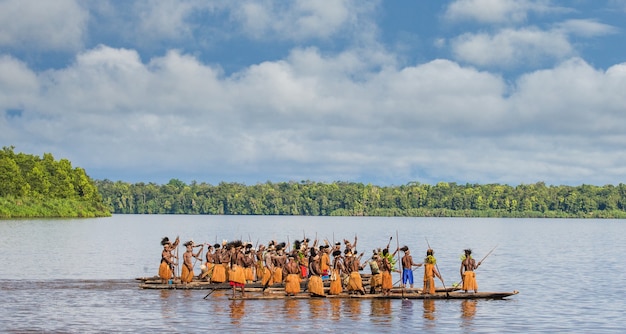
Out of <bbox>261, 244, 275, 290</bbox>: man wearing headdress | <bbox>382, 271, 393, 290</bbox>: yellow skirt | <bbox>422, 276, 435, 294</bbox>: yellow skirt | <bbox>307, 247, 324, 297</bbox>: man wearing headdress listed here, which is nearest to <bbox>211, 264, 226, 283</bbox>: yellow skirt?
<bbox>261, 244, 275, 290</bbox>: man wearing headdress

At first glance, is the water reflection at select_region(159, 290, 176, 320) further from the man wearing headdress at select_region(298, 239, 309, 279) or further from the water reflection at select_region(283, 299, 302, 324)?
the man wearing headdress at select_region(298, 239, 309, 279)

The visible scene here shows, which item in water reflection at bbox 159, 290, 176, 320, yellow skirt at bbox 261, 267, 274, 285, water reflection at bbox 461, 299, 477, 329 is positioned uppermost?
yellow skirt at bbox 261, 267, 274, 285

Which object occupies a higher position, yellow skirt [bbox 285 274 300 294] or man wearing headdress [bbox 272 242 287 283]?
man wearing headdress [bbox 272 242 287 283]

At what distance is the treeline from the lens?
141500 millimetres

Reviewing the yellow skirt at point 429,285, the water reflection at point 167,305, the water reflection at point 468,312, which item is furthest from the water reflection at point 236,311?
the water reflection at point 468,312

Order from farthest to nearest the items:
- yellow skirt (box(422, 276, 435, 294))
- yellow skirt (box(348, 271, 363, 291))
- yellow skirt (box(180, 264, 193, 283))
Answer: yellow skirt (box(180, 264, 193, 283))
yellow skirt (box(348, 271, 363, 291))
yellow skirt (box(422, 276, 435, 294))

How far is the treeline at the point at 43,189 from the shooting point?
141500mm

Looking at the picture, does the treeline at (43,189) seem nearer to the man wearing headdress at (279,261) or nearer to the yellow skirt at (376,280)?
the man wearing headdress at (279,261)

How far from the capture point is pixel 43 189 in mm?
153750

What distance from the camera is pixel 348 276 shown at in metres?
37.9

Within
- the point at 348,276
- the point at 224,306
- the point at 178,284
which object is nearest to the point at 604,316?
Result: the point at 348,276

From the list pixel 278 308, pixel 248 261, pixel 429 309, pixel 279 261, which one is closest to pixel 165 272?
pixel 248 261

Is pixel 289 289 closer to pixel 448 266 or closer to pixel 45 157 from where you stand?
pixel 448 266

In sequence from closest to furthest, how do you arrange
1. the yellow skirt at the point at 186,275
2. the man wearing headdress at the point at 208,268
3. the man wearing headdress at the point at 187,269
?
the man wearing headdress at the point at 187,269
the yellow skirt at the point at 186,275
the man wearing headdress at the point at 208,268
